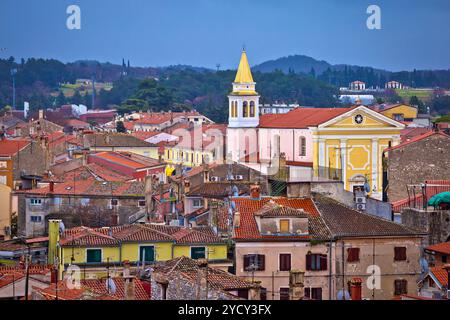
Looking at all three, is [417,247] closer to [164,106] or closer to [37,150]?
[37,150]

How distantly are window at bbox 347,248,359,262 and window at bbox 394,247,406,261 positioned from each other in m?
0.50

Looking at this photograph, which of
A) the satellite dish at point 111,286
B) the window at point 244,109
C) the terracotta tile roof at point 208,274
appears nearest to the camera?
the terracotta tile roof at point 208,274

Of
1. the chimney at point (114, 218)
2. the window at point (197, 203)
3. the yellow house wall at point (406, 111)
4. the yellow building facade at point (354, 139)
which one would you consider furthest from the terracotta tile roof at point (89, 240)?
the yellow house wall at point (406, 111)

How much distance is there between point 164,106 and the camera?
309 ft

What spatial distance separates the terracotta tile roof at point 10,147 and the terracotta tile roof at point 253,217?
703 inches

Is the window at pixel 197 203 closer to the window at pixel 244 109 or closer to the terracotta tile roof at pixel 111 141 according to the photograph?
the window at pixel 244 109

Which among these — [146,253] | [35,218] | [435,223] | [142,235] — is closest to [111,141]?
[35,218]

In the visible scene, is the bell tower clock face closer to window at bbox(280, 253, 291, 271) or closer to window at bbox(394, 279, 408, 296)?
window at bbox(394, 279, 408, 296)

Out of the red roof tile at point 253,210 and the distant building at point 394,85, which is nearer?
the red roof tile at point 253,210

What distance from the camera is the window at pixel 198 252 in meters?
18.3

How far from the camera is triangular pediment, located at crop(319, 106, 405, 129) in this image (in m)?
41.8

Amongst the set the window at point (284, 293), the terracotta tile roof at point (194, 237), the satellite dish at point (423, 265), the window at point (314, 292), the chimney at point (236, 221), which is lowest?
the window at point (314, 292)
